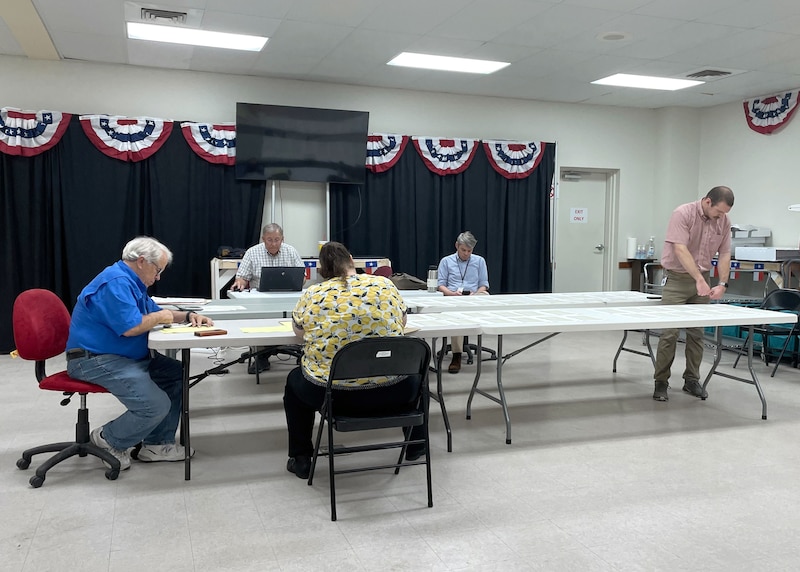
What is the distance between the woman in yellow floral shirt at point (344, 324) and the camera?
2.78 m

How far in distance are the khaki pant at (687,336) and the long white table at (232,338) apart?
1732mm

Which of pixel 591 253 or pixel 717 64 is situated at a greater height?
pixel 717 64

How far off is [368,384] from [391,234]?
183 inches

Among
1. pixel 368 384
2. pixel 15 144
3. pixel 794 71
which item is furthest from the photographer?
pixel 794 71

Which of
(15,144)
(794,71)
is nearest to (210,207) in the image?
(15,144)

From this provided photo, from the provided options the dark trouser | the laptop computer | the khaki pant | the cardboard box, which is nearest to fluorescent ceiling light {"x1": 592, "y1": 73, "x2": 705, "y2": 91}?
the cardboard box

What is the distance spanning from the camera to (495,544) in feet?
8.16

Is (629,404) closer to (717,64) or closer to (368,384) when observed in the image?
(368,384)

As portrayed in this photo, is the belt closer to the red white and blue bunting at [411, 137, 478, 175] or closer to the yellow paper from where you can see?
the yellow paper

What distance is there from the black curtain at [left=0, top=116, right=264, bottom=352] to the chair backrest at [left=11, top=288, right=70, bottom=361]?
3421 millimetres

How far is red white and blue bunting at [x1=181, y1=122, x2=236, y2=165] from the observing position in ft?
21.4

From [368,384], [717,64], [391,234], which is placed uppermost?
[717,64]

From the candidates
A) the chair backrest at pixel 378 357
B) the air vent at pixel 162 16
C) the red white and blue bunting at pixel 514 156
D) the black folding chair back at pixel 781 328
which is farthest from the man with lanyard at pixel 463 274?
the chair backrest at pixel 378 357

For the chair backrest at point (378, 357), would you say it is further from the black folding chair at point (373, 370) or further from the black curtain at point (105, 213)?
the black curtain at point (105, 213)
